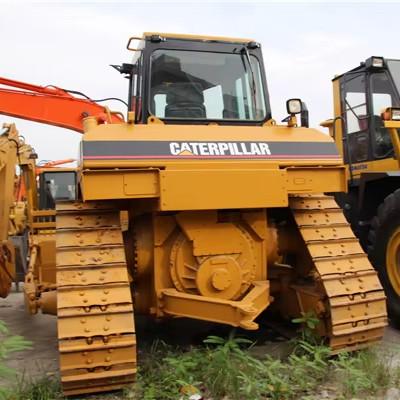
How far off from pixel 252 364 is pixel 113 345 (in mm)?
918

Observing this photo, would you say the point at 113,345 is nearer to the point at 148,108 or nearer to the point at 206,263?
the point at 206,263

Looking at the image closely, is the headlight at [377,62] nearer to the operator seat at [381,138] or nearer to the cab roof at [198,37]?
the operator seat at [381,138]

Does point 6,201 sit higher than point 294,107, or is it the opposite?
point 294,107

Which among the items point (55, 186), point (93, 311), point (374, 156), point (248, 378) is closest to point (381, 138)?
point (374, 156)

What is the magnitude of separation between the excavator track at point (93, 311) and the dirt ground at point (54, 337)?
0.68m

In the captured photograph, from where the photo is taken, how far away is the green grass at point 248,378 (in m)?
3.29

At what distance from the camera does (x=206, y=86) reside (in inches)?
185

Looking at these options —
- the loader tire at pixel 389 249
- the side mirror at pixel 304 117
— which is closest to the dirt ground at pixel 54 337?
the loader tire at pixel 389 249

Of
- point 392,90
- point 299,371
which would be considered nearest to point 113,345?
point 299,371

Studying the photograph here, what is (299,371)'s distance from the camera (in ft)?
11.4

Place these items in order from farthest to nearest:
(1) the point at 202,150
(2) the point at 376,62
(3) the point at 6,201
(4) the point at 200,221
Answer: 1. (3) the point at 6,201
2. (2) the point at 376,62
3. (4) the point at 200,221
4. (1) the point at 202,150

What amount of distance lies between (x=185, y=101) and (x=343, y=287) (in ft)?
6.58

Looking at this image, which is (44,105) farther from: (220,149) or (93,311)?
(93,311)

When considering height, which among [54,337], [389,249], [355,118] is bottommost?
[54,337]
